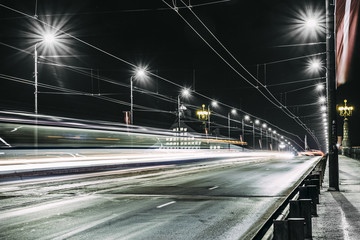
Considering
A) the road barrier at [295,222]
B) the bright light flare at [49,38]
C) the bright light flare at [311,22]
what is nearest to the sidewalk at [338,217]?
the road barrier at [295,222]

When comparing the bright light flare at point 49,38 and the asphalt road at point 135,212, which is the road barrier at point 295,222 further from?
the bright light flare at point 49,38

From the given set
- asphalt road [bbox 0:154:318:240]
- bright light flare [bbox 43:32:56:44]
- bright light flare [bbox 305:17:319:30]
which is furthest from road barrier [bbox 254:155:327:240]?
bright light flare [bbox 43:32:56:44]

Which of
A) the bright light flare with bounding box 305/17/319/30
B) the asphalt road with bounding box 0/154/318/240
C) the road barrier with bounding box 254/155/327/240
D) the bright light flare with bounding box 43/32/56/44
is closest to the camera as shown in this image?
the road barrier with bounding box 254/155/327/240

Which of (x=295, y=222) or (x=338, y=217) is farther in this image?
(x=338, y=217)

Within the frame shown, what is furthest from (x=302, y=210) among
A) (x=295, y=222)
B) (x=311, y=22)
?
(x=311, y=22)

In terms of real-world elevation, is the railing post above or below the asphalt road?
above

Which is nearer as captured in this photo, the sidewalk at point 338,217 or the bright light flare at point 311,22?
the sidewalk at point 338,217

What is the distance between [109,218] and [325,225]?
4723 mm

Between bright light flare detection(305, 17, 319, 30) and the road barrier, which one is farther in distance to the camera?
bright light flare detection(305, 17, 319, 30)

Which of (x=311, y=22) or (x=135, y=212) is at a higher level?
(x=311, y=22)

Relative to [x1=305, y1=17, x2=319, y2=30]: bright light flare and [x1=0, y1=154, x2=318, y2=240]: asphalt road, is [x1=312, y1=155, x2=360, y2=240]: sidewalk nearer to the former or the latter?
[x1=0, y1=154, x2=318, y2=240]: asphalt road

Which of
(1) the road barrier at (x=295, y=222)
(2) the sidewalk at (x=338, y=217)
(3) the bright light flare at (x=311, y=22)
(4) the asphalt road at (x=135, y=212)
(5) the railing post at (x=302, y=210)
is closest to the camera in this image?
(1) the road barrier at (x=295, y=222)

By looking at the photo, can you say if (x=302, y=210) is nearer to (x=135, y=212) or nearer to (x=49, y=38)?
(x=135, y=212)

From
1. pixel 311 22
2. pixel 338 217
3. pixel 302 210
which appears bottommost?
pixel 338 217
